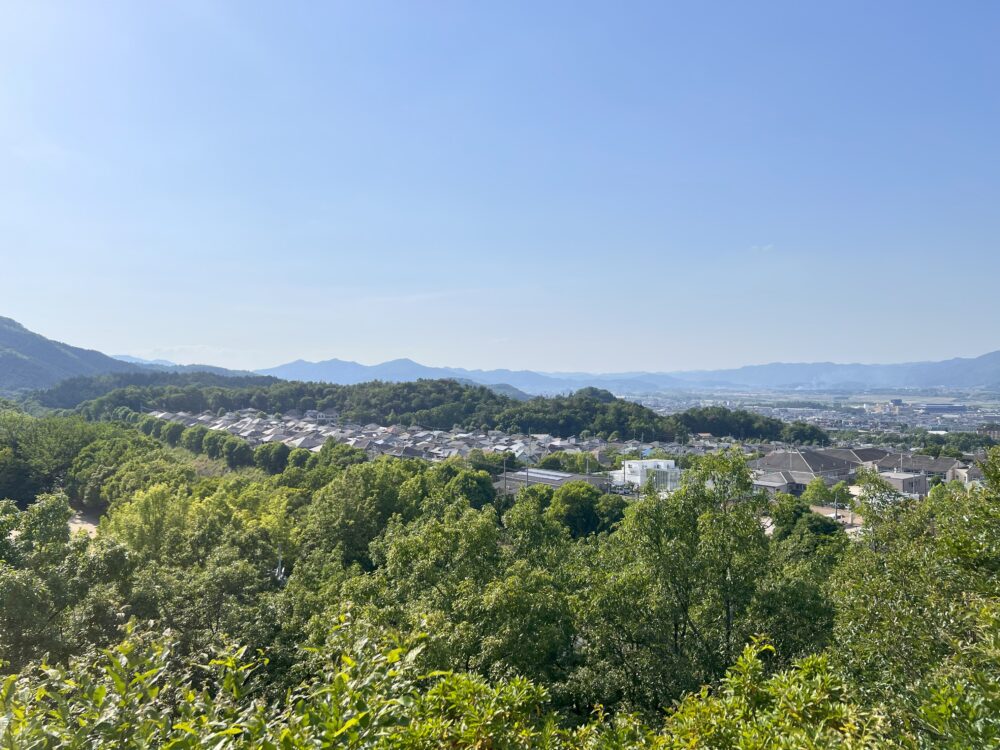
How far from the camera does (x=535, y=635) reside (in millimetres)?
7703

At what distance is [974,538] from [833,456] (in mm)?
49347

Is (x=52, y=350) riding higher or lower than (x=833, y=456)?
higher

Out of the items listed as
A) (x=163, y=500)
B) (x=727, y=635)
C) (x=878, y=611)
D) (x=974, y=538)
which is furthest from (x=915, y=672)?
(x=163, y=500)

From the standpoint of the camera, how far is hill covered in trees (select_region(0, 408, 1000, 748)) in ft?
8.71

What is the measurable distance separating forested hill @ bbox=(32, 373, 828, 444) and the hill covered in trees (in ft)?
179

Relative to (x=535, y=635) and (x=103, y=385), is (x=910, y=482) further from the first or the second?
(x=103, y=385)

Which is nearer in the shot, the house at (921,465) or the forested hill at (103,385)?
the house at (921,465)

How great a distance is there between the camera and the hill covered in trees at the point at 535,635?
2656 mm

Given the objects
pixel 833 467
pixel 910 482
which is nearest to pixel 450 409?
pixel 833 467

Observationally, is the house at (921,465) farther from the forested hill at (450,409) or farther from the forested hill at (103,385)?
the forested hill at (103,385)

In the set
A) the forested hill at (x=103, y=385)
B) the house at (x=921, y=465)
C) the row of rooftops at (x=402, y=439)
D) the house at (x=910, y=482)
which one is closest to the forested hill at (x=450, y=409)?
the forested hill at (x=103, y=385)

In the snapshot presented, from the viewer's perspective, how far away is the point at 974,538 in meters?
5.44

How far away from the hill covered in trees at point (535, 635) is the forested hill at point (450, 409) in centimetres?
5461

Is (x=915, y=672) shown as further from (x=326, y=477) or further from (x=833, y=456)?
(x=833, y=456)
